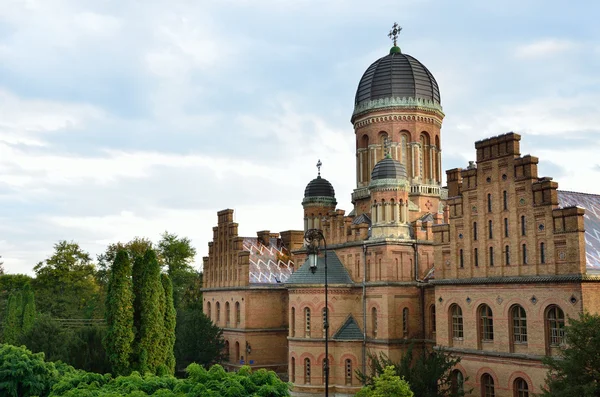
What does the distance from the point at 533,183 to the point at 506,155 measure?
233 centimetres

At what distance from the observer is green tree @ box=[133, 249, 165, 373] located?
120 feet

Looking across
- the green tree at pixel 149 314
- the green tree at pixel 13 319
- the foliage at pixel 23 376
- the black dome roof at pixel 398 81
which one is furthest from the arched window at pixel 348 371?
the green tree at pixel 13 319

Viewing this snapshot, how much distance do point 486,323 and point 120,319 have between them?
2053 cm

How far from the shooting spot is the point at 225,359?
61062 millimetres

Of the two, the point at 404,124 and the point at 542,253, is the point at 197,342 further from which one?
the point at 542,253

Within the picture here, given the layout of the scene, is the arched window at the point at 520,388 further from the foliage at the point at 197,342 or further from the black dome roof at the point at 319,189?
the foliage at the point at 197,342

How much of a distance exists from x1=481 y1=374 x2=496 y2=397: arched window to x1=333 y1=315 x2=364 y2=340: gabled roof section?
34.8 feet

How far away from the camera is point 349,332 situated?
46.1 m

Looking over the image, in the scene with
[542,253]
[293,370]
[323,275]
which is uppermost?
[542,253]

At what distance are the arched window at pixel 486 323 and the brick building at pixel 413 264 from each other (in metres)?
0.06

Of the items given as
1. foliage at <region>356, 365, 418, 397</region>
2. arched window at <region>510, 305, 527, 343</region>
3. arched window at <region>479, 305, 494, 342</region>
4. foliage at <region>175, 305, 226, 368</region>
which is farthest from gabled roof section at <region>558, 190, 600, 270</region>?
foliage at <region>175, 305, 226, 368</region>

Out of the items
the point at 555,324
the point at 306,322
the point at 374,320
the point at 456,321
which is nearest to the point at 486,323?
the point at 456,321

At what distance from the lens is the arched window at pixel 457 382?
35294 millimetres

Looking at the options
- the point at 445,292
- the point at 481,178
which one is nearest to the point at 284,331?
the point at 445,292
